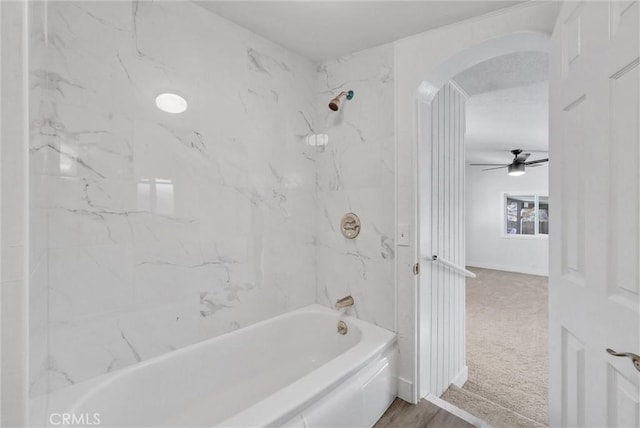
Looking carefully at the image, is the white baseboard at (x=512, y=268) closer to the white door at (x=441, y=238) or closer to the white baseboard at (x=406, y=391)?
the white door at (x=441, y=238)

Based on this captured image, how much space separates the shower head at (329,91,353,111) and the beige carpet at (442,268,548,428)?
2295 millimetres

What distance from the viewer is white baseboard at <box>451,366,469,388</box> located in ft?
8.37

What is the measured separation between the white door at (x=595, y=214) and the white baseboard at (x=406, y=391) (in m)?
0.82

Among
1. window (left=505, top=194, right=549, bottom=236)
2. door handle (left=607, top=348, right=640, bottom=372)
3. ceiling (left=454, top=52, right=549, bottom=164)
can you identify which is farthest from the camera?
window (left=505, top=194, right=549, bottom=236)

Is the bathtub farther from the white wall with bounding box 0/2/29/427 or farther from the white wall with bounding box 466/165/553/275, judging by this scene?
the white wall with bounding box 466/165/553/275

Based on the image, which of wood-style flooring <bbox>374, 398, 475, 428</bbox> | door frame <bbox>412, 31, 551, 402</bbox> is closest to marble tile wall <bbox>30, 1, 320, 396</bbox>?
door frame <bbox>412, 31, 551, 402</bbox>

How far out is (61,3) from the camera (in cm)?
133

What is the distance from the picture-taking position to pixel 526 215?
7203 millimetres

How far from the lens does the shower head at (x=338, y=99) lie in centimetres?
218

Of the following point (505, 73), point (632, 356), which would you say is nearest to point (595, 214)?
point (632, 356)

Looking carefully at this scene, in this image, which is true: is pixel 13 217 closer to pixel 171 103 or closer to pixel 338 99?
pixel 171 103

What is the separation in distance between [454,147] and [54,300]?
8.94ft

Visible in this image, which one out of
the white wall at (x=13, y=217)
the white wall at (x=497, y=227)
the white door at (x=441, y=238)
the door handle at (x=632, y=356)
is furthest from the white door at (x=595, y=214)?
the white wall at (x=497, y=227)

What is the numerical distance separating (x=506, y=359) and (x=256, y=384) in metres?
2.41
